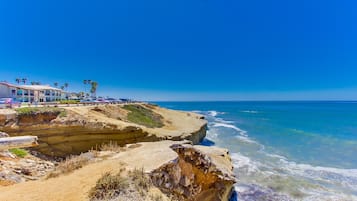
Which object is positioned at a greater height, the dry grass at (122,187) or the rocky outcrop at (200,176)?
the dry grass at (122,187)

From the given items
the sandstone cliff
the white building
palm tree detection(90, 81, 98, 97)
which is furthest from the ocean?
palm tree detection(90, 81, 98, 97)

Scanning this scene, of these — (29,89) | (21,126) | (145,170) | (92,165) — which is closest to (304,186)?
(145,170)

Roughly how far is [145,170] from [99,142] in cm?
1175

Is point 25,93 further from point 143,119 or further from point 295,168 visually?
point 295,168

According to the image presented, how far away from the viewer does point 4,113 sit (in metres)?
16.2

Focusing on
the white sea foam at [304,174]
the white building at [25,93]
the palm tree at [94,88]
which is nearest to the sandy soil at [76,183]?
the white sea foam at [304,174]

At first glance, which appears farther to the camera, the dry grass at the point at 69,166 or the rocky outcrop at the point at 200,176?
the rocky outcrop at the point at 200,176

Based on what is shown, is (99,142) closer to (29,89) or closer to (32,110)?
(32,110)

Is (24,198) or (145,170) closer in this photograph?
(24,198)

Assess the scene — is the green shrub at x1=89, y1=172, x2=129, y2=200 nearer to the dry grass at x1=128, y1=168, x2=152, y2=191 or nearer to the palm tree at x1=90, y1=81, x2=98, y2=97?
the dry grass at x1=128, y1=168, x2=152, y2=191

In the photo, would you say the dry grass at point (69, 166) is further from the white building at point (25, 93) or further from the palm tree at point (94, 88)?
the palm tree at point (94, 88)

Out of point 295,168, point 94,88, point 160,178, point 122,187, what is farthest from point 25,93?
point 295,168

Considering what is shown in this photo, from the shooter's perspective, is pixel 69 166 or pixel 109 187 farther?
pixel 69 166

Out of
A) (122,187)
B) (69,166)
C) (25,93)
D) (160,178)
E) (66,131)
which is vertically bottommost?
(160,178)
